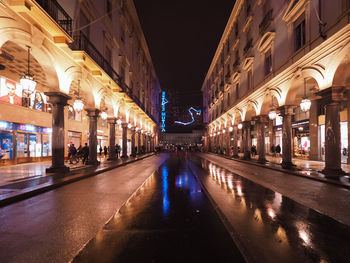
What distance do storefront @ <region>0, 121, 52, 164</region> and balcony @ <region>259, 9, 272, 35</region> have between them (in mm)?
20936

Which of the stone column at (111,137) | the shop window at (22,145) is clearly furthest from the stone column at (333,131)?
the shop window at (22,145)

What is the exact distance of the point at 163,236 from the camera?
3516mm

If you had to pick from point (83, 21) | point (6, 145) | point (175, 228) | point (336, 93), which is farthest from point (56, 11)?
point (336, 93)

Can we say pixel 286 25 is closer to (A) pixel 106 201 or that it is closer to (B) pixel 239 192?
(B) pixel 239 192

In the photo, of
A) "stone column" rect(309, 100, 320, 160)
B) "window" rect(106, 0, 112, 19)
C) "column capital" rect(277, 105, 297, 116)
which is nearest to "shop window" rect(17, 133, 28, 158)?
"window" rect(106, 0, 112, 19)

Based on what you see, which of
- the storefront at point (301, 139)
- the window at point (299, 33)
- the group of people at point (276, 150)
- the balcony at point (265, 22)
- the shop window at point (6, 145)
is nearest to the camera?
the window at point (299, 33)

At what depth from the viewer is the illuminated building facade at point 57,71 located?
8.05 meters

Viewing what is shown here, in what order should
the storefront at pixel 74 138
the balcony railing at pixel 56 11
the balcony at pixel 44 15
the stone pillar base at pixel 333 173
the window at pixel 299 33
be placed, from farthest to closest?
the storefront at pixel 74 138, the window at pixel 299 33, the stone pillar base at pixel 333 173, the balcony railing at pixel 56 11, the balcony at pixel 44 15

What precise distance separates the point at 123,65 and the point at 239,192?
63.6ft

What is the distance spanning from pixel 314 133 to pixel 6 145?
24800 mm

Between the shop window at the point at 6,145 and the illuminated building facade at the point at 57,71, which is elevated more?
the illuminated building facade at the point at 57,71

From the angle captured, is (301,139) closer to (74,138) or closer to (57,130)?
(57,130)

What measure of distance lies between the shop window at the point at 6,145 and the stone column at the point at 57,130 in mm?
6096

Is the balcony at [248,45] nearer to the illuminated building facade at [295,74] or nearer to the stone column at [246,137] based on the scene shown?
the illuminated building facade at [295,74]
